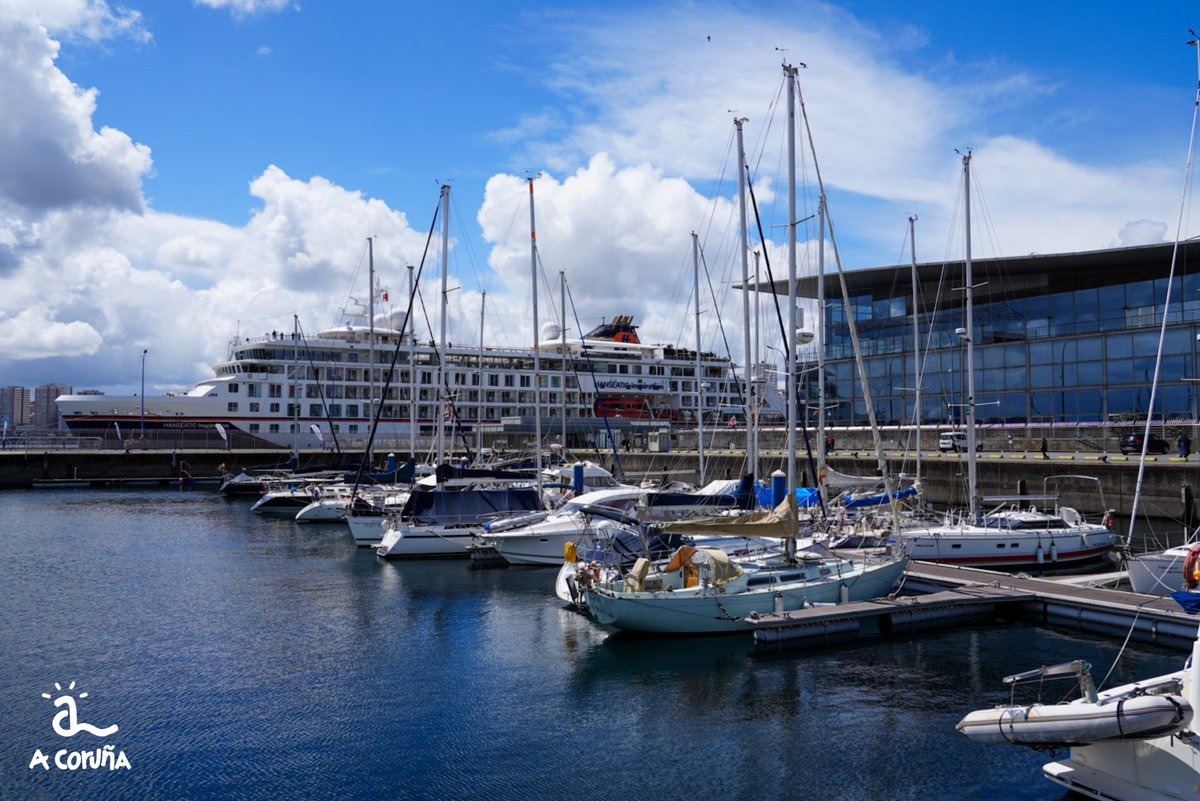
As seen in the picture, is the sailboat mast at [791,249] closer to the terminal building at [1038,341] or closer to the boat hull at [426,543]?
the boat hull at [426,543]

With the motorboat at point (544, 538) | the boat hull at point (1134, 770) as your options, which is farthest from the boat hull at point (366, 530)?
the boat hull at point (1134, 770)

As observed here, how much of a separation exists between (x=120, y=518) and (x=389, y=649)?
35.5 m

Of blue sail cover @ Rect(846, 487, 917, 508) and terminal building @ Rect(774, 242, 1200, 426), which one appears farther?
terminal building @ Rect(774, 242, 1200, 426)

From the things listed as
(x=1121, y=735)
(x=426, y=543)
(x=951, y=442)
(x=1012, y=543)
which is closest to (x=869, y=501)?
(x=1012, y=543)

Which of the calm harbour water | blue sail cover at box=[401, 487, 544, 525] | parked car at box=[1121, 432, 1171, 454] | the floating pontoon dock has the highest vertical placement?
parked car at box=[1121, 432, 1171, 454]

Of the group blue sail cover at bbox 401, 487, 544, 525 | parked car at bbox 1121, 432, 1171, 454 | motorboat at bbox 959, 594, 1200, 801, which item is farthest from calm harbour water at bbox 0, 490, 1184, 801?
parked car at bbox 1121, 432, 1171, 454

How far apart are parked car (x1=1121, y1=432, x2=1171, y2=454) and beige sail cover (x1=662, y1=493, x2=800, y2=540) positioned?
29.5 m

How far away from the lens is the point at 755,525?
2388 cm

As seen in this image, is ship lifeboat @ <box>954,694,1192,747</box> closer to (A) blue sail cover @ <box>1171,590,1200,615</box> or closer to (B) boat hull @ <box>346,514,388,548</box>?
(A) blue sail cover @ <box>1171,590,1200,615</box>

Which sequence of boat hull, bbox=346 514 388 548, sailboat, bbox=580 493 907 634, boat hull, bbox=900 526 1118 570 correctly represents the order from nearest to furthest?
sailboat, bbox=580 493 907 634
boat hull, bbox=900 526 1118 570
boat hull, bbox=346 514 388 548

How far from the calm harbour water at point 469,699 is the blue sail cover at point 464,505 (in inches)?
281

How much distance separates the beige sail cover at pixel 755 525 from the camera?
77.5ft

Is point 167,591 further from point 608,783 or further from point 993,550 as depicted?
point 993,550

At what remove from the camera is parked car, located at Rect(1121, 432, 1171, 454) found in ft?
144
